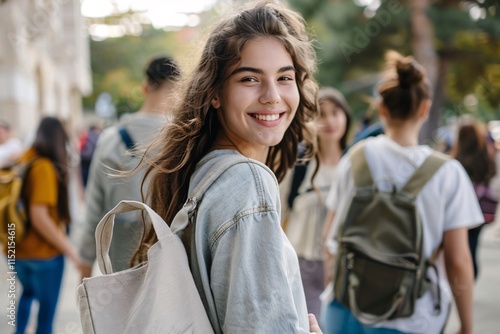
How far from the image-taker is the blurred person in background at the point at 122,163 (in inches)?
115

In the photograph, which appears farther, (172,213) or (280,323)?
(172,213)

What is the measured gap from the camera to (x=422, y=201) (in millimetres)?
2760

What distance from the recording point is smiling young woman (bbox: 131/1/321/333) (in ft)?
4.50

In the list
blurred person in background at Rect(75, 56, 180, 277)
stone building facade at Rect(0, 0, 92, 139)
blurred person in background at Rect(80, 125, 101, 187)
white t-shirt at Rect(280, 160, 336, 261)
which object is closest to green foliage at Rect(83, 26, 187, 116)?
Result: stone building facade at Rect(0, 0, 92, 139)

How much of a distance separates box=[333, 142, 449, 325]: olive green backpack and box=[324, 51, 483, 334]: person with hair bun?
42mm

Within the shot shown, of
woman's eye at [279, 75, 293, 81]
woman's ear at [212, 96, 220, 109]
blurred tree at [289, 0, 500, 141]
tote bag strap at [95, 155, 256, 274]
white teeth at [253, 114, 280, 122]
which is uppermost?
blurred tree at [289, 0, 500, 141]

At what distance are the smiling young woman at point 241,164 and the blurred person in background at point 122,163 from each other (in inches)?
43.2

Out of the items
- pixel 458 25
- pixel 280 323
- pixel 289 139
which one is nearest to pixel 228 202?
pixel 280 323

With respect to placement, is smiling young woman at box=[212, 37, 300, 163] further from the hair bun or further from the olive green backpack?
the hair bun

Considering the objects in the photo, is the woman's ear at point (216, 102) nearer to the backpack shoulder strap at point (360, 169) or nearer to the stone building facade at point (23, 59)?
the backpack shoulder strap at point (360, 169)

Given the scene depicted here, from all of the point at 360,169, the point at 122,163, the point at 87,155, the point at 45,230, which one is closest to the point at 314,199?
the point at 360,169

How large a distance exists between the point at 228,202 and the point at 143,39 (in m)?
47.7

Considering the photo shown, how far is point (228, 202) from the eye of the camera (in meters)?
1.42

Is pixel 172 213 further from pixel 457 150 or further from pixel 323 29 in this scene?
pixel 323 29
